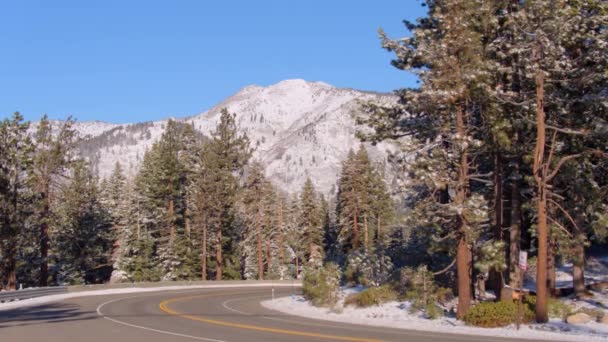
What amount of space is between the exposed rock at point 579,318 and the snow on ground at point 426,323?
9.1 inches

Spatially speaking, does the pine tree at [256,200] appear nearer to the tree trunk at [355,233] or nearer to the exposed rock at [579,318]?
the tree trunk at [355,233]

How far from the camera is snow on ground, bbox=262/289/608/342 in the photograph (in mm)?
18328

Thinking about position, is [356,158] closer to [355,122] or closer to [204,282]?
[204,282]


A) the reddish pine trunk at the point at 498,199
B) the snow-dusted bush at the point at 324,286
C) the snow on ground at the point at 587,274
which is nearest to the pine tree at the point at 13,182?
the snow-dusted bush at the point at 324,286

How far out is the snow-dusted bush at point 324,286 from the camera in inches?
1152

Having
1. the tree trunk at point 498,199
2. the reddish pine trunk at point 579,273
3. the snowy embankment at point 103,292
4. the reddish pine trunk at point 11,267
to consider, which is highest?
Result: the tree trunk at point 498,199

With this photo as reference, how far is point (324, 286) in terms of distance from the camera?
96.0 ft

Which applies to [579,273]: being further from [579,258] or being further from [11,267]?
[11,267]

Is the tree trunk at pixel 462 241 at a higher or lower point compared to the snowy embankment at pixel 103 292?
higher

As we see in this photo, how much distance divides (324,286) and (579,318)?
12121mm

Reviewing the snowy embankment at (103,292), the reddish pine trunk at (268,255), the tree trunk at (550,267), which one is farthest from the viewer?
the reddish pine trunk at (268,255)

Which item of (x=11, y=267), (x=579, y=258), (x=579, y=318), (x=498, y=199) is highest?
(x=498, y=199)

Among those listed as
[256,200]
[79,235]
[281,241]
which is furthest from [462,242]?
[281,241]

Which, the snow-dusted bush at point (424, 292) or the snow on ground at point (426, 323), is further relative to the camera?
the snow-dusted bush at point (424, 292)
